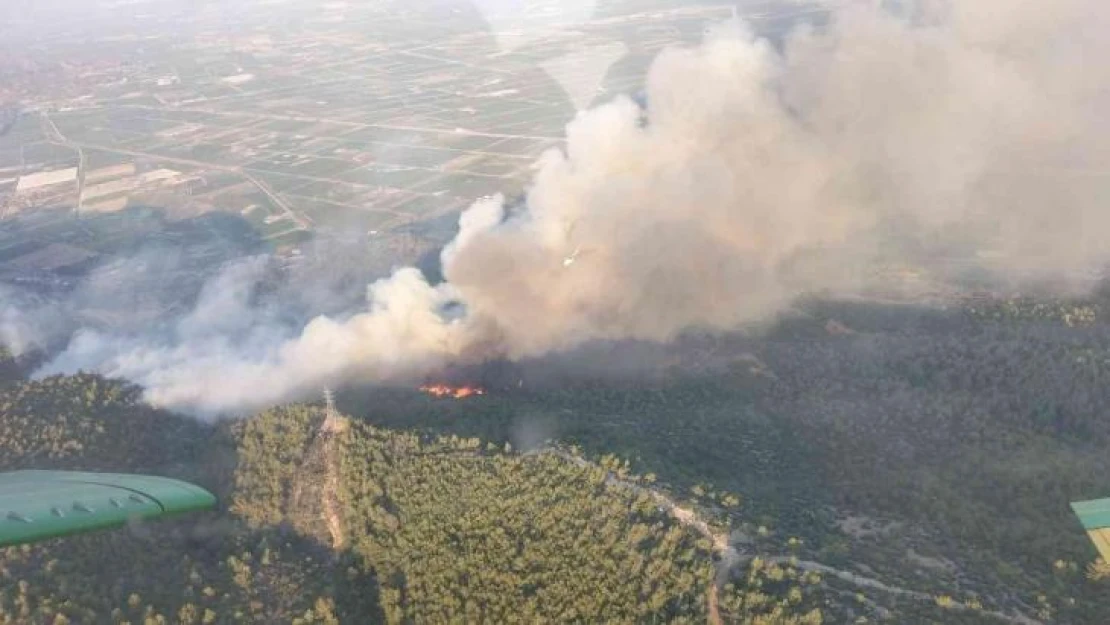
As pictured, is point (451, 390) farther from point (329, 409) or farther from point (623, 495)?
point (623, 495)

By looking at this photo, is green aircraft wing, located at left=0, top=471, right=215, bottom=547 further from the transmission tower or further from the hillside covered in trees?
the transmission tower

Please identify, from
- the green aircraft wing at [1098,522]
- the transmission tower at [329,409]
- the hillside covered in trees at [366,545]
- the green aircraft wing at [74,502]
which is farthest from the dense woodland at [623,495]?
the green aircraft wing at [74,502]

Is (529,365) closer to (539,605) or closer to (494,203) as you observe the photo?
(494,203)

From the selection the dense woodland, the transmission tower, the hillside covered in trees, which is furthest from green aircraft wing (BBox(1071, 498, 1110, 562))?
the transmission tower

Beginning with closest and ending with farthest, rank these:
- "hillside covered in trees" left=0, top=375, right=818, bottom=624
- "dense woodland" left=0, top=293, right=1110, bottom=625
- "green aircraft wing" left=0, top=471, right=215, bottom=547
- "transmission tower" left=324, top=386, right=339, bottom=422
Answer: "green aircraft wing" left=0, top=471, right=215, bottom=547 < "dense woodland" left=0, top=293, right=1110, bottom=625 < "hillside covered in trees" left=0, top=375, right=818, bottom=624 < "transmission tower" left=324, top=386, right=339, bottom=422

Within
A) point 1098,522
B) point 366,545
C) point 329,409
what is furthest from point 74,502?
point 1098,522

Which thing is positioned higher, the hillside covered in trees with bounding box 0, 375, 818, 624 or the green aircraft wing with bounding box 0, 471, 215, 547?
the green aircraft wing with bounding box 0, 471, 215, 547

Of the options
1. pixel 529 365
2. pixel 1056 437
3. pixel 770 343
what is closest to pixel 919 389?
pixel 1056 437
